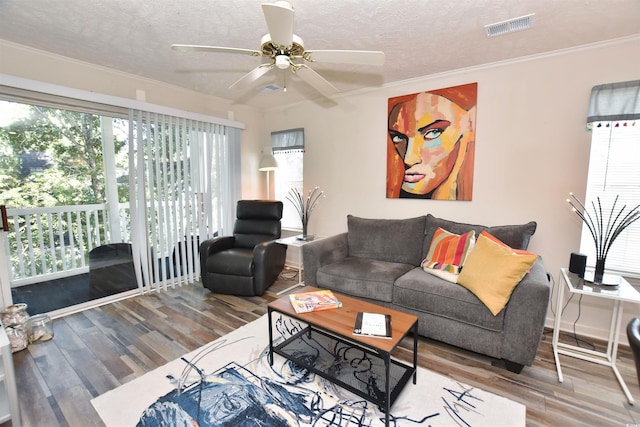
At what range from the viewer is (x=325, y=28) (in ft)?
6.93

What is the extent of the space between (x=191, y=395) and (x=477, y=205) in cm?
296

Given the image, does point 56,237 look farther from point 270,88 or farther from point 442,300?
point 442,300

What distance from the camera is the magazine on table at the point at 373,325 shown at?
1621mm

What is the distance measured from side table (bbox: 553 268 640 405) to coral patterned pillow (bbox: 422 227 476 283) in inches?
27.4

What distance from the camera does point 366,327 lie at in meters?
1.69

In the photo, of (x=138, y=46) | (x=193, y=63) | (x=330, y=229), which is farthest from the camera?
(x=330, y=229)

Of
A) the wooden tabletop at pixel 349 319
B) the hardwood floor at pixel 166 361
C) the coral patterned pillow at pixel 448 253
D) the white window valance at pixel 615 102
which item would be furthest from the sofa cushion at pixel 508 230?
the wooden tabletop at pixel 349 319

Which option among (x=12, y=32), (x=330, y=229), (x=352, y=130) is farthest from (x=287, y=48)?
(x=330, y=229)

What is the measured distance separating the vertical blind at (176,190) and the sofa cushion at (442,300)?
2.74 meters

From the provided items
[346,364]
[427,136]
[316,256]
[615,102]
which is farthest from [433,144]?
[346,364]

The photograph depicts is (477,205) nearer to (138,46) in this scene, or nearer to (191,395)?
(191,395)

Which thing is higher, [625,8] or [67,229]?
[625,8]

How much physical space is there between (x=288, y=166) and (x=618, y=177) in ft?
12.0

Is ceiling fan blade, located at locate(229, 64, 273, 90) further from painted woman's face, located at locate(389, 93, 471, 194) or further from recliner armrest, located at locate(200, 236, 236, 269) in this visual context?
recliner armrest, located at locate(200, 236, 236, 269)
